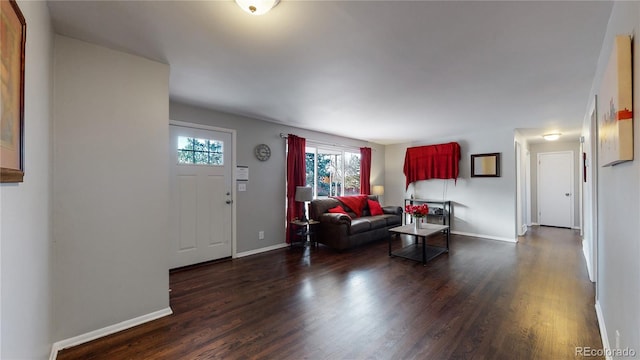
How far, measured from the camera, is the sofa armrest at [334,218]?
4531 millimetres

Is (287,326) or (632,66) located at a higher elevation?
(632,66)

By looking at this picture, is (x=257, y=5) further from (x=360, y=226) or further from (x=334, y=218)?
(x=360, y=226)

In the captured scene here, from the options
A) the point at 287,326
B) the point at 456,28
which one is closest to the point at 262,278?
the point at 287,326

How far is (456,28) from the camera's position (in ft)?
6.02

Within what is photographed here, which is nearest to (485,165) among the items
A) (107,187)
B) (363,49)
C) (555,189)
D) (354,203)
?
(354,203)

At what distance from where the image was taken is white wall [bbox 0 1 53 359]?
3.39 ft

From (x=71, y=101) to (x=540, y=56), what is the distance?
3.60 m

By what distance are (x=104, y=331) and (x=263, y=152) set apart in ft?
9.75

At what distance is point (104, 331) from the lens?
2.10 metres

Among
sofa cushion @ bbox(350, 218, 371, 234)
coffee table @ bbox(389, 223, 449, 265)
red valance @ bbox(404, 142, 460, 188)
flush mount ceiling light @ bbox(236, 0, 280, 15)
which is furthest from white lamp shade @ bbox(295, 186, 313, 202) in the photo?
flush mount ceiling light @ bbox(236, 0, 280, 15)

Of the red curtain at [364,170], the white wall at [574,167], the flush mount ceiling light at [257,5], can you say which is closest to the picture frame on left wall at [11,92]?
the flush mount ceiling light at [257,5]

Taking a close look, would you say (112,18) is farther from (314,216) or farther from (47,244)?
(314,216)

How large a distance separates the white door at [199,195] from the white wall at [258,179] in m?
0.18

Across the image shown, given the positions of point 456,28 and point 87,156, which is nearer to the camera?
point 456,28
